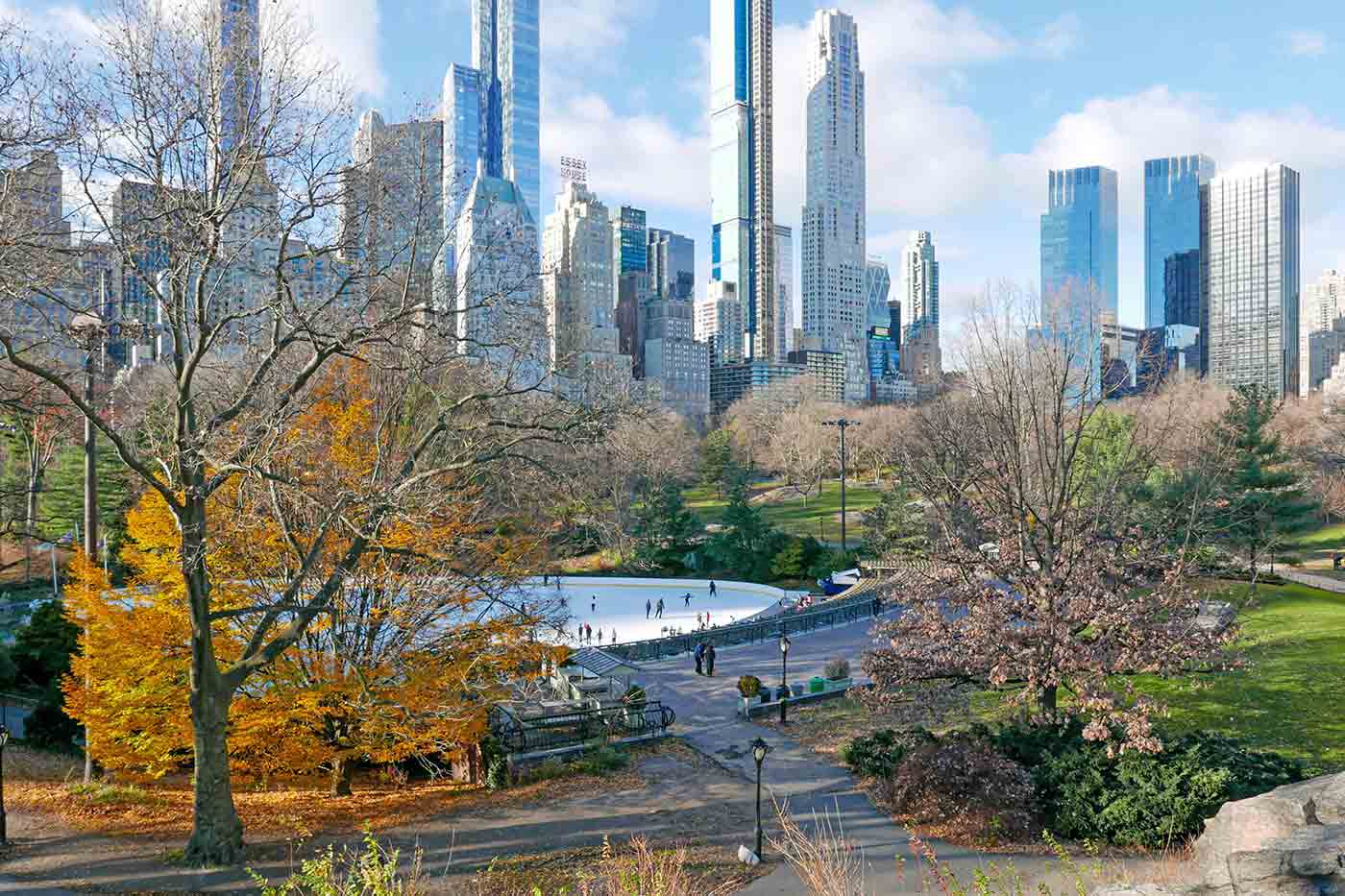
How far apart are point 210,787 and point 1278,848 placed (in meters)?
12.4

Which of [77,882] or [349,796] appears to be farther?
[349,796]

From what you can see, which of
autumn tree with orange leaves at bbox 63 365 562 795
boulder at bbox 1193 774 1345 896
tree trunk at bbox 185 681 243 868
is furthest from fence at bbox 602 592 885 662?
boulder at bbox 1193 774 1345 896

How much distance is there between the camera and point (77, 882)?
11688 mm

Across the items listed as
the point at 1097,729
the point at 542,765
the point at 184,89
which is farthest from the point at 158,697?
the point at 1097,729

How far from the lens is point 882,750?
16.1 meters

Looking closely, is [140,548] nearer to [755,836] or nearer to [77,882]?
[77,882]

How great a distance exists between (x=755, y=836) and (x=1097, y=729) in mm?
5195

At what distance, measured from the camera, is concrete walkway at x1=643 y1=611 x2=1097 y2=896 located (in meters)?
11.9

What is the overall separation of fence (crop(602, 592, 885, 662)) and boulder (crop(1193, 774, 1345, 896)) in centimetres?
1726

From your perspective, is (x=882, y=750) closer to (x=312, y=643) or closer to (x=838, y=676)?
(x=838, y=676)

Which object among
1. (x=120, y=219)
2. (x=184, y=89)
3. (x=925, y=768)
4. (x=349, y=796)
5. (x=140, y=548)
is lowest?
(x=349, y=796)

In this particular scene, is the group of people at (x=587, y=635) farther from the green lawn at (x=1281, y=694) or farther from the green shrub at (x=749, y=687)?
the green lawn at (x=1281, y=694)

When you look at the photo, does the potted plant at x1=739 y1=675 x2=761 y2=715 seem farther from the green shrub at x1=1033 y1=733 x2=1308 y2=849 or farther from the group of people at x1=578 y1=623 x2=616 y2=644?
the group of people at x1=578 y1=623 x2=616 y2=644

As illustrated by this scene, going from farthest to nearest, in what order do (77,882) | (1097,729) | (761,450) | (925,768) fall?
(761,450), (925,768), (1097,729), (77,882)
